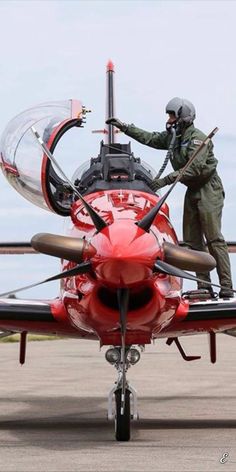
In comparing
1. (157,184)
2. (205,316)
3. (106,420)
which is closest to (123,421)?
(205,316)

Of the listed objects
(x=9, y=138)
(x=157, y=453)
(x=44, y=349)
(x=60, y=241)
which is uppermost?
(x=9, y=138)

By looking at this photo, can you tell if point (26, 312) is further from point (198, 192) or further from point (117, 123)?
point (117, 123)

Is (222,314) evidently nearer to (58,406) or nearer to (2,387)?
(58,406)

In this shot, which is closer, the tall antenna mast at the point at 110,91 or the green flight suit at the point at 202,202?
the green flight suit at the point at 202,202

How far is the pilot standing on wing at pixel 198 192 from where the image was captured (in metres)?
13.5

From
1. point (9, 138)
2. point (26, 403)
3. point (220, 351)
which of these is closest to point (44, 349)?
point (220, 351)

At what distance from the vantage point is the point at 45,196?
44.3 ft

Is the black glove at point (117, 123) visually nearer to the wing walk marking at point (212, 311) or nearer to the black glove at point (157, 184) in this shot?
the black glove at point (157, 184)

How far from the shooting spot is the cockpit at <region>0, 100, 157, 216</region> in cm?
1288

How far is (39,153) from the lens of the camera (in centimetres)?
1349

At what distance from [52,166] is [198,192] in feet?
5.60

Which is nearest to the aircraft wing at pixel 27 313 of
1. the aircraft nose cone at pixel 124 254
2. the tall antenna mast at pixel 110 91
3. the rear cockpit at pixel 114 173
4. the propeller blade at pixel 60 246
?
the rear cockpit at pixel 114 173

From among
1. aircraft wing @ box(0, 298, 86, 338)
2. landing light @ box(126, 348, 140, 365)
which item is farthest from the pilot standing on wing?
aircraft wing @ box(0, 298, 86, 338)

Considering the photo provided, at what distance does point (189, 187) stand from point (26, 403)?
16.6 feet
